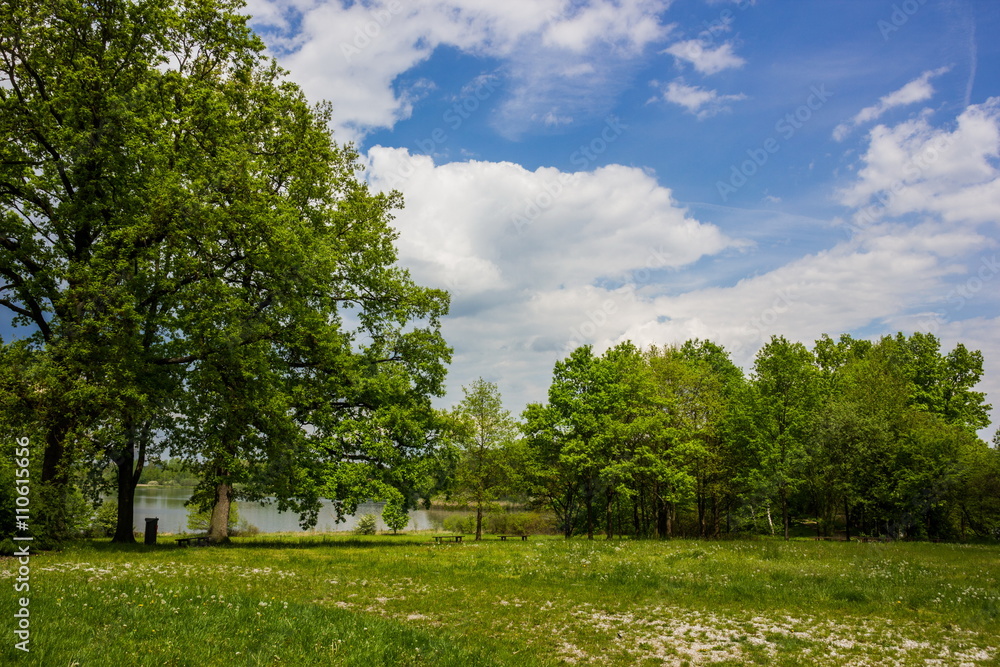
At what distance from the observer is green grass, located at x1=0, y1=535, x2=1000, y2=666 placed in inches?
364

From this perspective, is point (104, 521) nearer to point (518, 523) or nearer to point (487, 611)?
point (487, 611)

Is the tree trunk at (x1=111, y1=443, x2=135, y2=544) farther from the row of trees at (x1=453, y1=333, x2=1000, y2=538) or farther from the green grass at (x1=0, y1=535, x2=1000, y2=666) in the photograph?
the row of trees at (x1=453, y1=333, x2=1000, y2=538)

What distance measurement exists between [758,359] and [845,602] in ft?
170

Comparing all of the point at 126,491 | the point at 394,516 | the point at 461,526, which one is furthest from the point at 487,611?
the point at 461,526

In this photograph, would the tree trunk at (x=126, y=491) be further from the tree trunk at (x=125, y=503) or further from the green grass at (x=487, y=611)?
the green grass at (x=487, y=611)

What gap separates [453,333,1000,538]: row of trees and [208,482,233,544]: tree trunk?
15.9 m

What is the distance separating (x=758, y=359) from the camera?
2571 inches

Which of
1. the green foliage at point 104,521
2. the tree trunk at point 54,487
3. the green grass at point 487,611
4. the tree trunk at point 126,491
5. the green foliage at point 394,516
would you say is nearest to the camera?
the green grass at point 487,611

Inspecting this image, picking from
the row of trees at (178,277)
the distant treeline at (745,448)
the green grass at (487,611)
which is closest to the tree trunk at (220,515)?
the row of trees at (178,277)

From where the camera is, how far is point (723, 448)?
5294 centimetres

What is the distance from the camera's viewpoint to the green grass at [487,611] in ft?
30.4

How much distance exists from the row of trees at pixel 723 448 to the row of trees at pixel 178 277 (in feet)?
45.1

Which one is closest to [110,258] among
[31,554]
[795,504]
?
[31,554]

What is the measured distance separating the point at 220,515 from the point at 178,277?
13595mm
